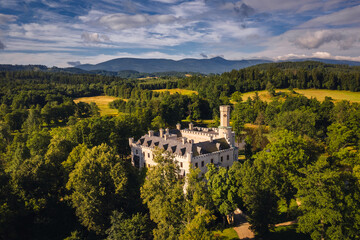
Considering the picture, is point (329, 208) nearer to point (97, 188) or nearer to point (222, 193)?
point (222, 193)

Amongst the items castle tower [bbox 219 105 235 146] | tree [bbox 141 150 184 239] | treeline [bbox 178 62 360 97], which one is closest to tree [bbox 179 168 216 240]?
tree [bbox 141 150 184 239]

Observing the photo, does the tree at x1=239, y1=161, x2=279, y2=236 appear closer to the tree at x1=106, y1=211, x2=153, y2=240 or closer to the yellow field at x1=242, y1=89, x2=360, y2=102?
the tree at x1=106, y1=211, x2=153, y2=240

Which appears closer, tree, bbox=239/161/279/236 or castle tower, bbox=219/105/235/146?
tree, bbox=239/161/279/236

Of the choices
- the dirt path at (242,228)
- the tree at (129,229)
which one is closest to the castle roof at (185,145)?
the dirt path at (242,228)

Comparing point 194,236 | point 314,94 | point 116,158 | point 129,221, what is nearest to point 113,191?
point 116,158

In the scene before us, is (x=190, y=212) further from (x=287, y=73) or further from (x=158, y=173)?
(x=287, y=73)
